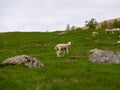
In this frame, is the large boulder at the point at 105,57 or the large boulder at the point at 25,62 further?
the large boulder at the point at 105,57

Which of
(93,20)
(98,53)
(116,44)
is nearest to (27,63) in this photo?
(98,53)

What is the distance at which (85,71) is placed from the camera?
25.8 meters

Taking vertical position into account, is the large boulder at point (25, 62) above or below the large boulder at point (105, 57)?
above

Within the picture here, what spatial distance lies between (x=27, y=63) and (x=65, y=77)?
20.9ft

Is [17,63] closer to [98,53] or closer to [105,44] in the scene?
[98,53]

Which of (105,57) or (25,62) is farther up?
(25,62)

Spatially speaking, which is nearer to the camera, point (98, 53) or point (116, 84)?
point (116, 84)

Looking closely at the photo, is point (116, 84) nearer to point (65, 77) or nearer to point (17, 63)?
point (65, 77)

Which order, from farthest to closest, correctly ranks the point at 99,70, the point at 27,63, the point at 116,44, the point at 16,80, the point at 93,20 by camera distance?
the point at 93,20, the point at 116,44, the point at 27,63, the point at 99,70, the point at 16,80

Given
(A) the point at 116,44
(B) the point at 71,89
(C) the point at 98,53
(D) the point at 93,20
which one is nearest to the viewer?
(B) the point at 71,89

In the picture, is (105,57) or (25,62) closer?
(25,62)

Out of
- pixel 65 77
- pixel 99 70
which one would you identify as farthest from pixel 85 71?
pixel 65 77

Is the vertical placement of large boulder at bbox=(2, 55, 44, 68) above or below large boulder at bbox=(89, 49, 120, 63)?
above

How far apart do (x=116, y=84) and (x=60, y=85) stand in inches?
136
